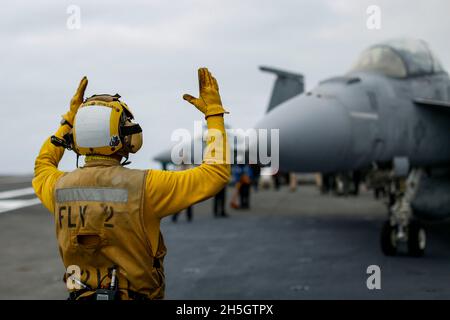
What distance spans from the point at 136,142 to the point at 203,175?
45 centimetres

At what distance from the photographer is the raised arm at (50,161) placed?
308 cm

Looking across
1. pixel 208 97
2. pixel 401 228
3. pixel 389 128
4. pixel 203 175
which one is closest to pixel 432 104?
pixel 389 128

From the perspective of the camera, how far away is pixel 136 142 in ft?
9.73

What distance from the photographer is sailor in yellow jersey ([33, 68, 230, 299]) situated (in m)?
2.75

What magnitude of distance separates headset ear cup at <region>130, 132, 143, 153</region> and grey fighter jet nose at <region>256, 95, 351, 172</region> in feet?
16.2

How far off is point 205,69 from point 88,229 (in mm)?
935

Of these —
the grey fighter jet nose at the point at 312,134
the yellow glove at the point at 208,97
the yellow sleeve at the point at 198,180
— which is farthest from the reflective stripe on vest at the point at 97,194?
the grey fighter jet nose at the point at 312,134

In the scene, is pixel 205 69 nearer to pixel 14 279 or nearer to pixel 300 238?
pixel 14 279

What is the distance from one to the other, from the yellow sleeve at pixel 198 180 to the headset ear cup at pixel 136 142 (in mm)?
252

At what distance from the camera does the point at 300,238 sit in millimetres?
12523

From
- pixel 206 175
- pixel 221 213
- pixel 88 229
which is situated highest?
pixel 206 175

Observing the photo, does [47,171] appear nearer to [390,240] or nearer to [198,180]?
[198,180]

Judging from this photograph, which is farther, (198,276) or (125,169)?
(198,276)
